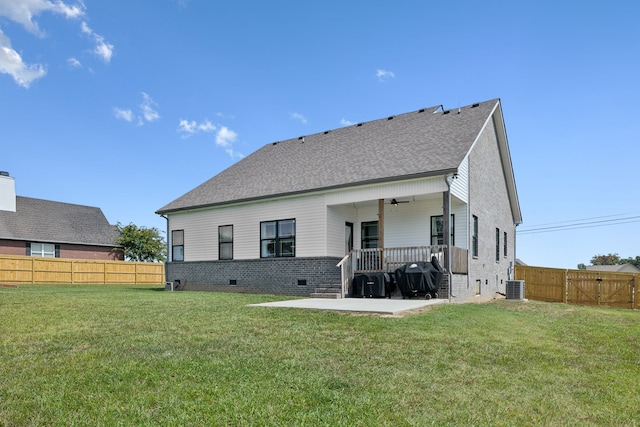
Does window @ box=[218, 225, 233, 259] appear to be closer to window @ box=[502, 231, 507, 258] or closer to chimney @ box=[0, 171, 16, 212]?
window @ box=[502, 231, 507, 258]

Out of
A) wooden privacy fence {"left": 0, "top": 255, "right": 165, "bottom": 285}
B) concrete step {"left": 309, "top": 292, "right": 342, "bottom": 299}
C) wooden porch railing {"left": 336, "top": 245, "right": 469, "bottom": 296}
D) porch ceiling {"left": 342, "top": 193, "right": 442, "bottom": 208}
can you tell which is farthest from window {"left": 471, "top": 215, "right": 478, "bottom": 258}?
wooden privacy fence {"left": 0, "top": 255, "right": 165, "bottom": 285}

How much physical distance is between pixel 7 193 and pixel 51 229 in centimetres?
384

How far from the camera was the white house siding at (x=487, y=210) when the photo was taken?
15.1 meters

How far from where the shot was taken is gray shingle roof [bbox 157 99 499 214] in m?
13.9

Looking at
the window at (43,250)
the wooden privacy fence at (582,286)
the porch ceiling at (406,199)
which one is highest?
the porch ceiling at (406,199)

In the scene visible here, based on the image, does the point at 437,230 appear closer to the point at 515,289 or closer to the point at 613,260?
the point at 515,289

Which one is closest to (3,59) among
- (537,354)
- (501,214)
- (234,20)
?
(234,20)

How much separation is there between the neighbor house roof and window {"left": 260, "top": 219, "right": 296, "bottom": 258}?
2148 cm

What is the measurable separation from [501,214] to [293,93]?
1112 cm

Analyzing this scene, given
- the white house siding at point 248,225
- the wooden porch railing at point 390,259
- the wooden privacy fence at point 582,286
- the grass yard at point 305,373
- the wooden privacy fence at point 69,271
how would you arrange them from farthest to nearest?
the wooden privacy fence at point 69,271, the wooden privacy fence at point 582,286, the white house siding at point 248,225, the wooden porch railing at point 390,259, the grass yard at point 305,373

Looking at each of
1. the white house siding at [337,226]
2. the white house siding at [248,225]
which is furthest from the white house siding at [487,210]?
the white house siding at [248,225]

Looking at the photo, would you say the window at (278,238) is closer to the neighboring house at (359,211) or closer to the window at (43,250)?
the neighboring house at (359,211)

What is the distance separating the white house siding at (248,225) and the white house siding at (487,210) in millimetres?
5342

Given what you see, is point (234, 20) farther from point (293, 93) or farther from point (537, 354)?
point (537, 354)
